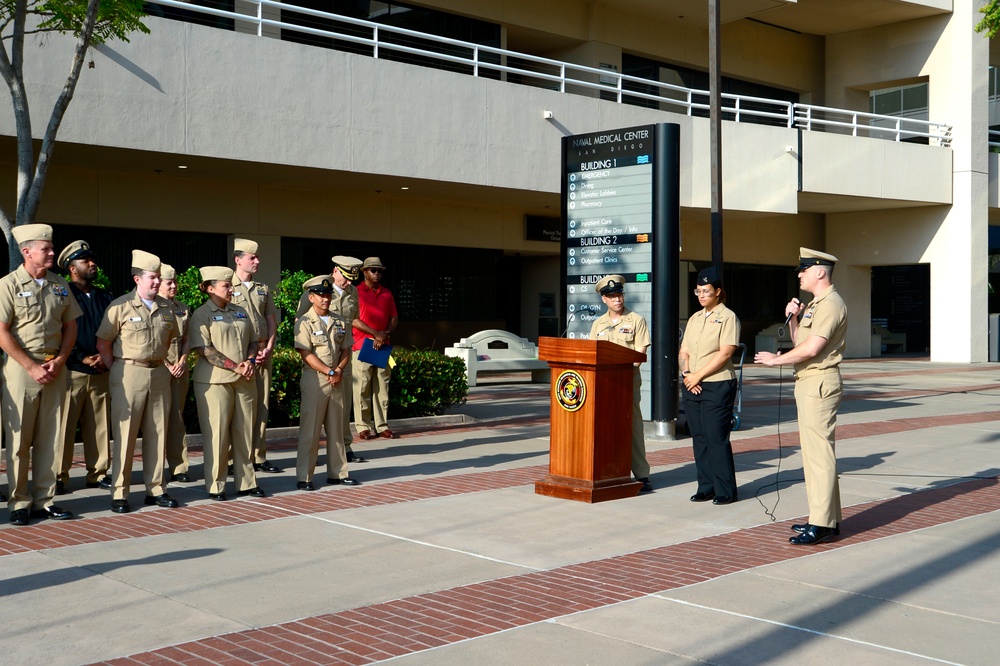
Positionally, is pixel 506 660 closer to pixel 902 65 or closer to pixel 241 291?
pixel 241 291

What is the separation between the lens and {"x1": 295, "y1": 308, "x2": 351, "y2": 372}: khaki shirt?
9516mm

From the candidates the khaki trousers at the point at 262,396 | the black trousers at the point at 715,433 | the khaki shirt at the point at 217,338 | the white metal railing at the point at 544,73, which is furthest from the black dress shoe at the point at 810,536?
the white metal railing at the point at 544,73

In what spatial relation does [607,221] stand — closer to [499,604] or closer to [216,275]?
[216,275]

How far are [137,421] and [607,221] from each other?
6.94 meters

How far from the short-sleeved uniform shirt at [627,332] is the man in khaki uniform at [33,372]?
4614 millimetres

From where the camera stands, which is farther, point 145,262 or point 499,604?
point 145,262

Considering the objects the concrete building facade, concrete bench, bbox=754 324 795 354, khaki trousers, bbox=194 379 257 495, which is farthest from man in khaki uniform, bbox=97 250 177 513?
concrete bench, bbox=754 324 795 354

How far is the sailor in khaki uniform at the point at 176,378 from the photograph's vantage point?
9.07 metres

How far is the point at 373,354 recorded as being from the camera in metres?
12.5

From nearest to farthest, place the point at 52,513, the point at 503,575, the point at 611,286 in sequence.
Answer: the point at 503,575, the point at 52,513, the point at 611,286

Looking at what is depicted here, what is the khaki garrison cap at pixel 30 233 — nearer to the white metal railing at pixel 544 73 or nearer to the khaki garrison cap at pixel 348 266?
the khaki garrison cap at pixel 348 266

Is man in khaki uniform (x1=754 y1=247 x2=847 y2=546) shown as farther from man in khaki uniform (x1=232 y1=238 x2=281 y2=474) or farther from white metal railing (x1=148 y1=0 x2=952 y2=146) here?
white metal railing (x1=148 y1=0 x2=952 y2=146)

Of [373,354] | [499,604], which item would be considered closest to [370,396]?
[373,354]

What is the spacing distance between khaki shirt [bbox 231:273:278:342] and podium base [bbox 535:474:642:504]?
3.07 metres
